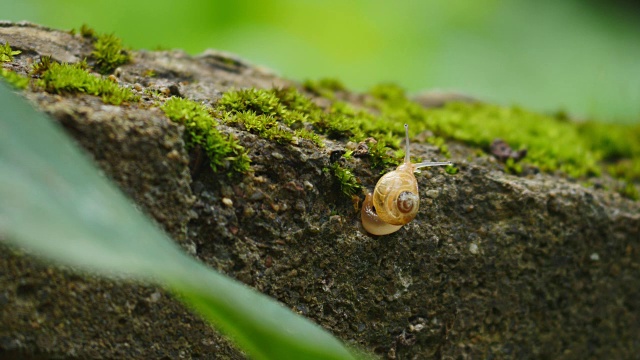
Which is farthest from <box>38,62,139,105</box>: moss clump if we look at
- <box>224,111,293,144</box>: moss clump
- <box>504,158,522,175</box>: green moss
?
<box>504,158,522,175</box>: green moss

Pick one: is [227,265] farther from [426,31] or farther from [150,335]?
[426,31]

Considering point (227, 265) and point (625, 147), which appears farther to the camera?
point (625, 147)

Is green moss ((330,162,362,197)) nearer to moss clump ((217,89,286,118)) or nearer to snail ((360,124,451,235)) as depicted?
snail ((360,124,451,235))

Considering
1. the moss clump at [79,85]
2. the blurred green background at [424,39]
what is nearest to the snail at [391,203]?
the moss clump at [79,85]

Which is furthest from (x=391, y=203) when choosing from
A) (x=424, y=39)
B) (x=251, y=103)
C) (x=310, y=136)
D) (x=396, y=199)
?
(x=424, y=39)

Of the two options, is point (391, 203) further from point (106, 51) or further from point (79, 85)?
point (106, 51)

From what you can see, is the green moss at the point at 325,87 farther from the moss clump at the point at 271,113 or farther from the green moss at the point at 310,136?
the green moss at the point at 310,136

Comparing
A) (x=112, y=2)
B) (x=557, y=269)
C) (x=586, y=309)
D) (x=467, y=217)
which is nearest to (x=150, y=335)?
(x=467, y=217)
